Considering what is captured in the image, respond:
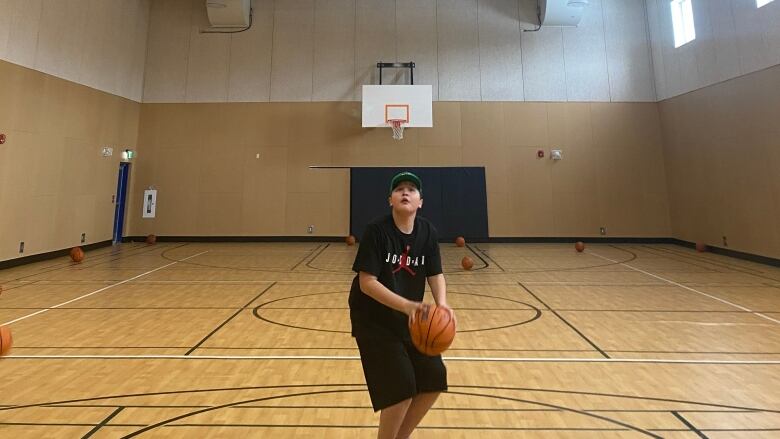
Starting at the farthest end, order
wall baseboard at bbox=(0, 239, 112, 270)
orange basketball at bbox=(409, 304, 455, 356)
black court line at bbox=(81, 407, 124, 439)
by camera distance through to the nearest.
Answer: wall baseboard at bbox=(0, 239, 112, 270) < black court line at bbox=(81, 407, 124, 439) < orange basketball at bbox=(409, 304, 455, 356)

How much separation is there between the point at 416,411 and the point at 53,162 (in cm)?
1090

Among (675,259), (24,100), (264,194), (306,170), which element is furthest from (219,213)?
(675,259)

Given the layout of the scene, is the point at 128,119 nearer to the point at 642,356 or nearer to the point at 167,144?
the point at 167,144

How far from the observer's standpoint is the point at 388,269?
1.76 meters

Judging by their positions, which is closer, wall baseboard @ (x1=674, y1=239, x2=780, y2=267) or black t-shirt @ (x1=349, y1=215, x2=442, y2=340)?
black t-shirt @ (x1=349, y1=215, x2=442, y2=340)

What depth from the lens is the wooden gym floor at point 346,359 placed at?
2434mm

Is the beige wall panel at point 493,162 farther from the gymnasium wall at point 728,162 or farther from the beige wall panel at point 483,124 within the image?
the gymnasium wall at point 728,162

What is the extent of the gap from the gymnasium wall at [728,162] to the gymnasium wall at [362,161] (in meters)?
0.87

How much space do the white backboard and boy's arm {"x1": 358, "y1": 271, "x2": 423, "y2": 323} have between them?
10492 millimetres

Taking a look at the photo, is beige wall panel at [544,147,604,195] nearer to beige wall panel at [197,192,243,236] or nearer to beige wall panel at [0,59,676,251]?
beige wall panel at [0,59,676,251]

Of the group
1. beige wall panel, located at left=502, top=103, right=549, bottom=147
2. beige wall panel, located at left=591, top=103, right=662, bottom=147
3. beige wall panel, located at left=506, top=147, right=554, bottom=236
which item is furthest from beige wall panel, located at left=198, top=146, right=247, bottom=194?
beige wall panel, located at left=591, top=103, right=662, bottom=147

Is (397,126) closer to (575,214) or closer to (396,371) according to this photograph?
(575,214)

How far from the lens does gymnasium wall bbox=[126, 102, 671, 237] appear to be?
40.9 feet

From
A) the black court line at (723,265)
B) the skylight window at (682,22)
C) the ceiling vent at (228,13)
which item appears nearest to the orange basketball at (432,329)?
the black court line at (723,265)
